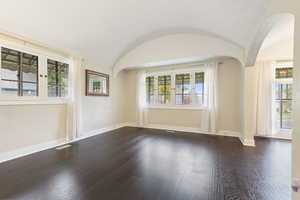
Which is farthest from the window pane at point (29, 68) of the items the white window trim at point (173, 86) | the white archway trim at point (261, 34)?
the white archway trim at point (261, 34)

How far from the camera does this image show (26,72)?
2.86m

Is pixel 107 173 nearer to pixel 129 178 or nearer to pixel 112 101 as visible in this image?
pixel 129 178

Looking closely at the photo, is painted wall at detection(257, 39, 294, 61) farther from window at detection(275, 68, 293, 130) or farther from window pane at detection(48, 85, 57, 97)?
window pane at detection(48, 85, 57, 97)

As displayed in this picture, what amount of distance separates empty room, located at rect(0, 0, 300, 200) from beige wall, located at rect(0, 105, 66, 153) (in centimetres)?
2

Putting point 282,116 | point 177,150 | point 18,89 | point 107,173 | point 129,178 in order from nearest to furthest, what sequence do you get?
point 129,178, point 107,173, point 18,89, point 177,150, point 282,116

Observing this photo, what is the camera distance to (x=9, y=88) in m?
2.61

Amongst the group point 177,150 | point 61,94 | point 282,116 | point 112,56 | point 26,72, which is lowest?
point 177,150

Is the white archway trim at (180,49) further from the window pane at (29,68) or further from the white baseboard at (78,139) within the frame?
the window pane at (29,68)

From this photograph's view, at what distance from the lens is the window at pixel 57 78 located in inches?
130

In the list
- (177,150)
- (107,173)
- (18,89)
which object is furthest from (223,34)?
(18,89)

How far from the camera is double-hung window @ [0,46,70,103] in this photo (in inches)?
102

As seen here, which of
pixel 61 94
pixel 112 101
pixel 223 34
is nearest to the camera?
pixel 223 34

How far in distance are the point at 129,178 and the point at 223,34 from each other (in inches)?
137

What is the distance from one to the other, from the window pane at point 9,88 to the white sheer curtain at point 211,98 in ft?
14.9
